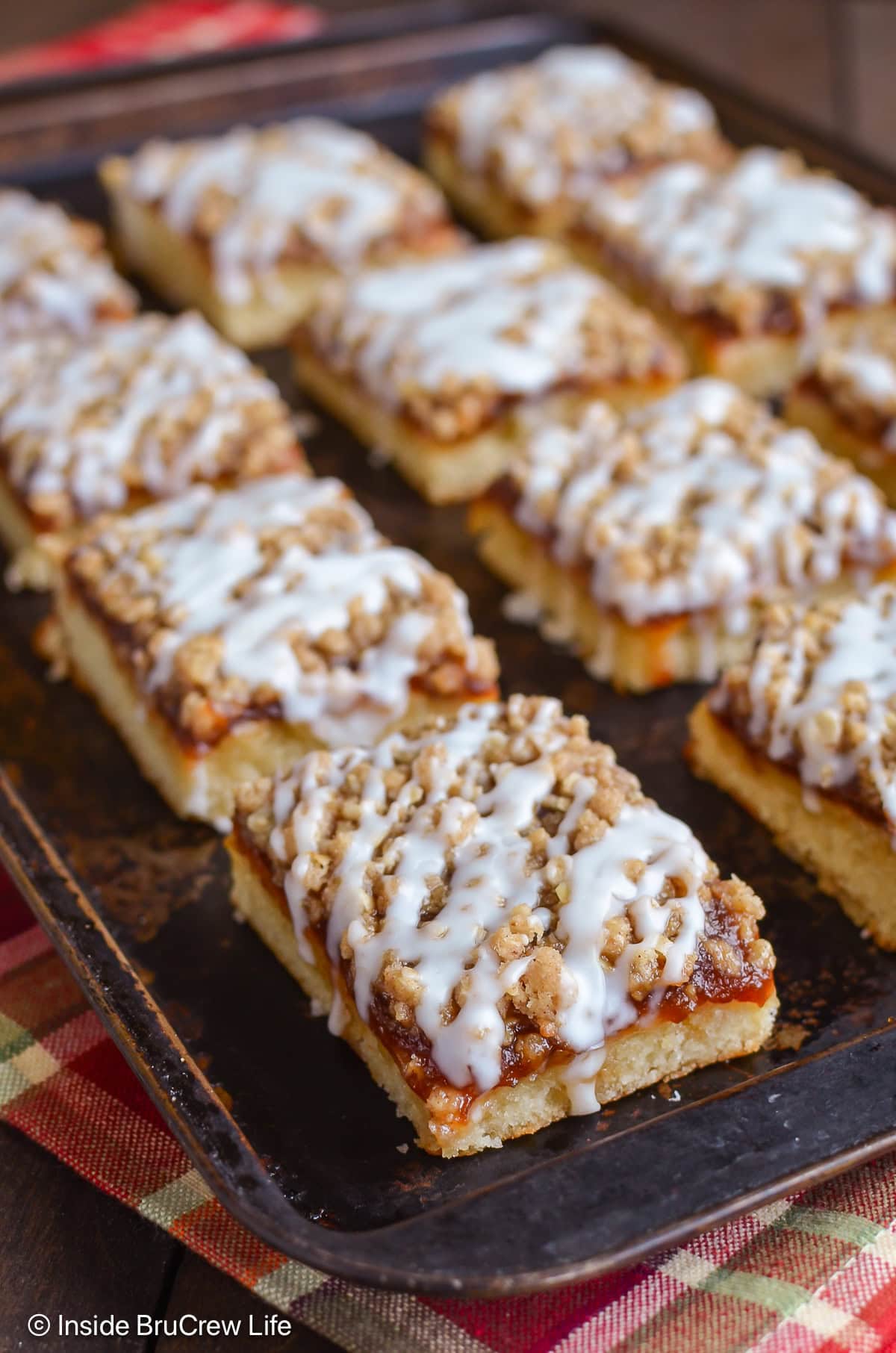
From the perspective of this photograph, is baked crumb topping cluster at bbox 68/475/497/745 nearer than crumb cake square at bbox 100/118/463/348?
Yes

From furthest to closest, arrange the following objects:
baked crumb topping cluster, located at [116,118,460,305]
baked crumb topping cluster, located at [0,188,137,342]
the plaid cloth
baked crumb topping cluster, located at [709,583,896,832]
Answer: baked crumb topping cluster, located at [116,118,460,305] → baked crumb topping cluster, located at [0,188,137,342] → baked crumb topping cluster, located at [709,583,896,832] → the plaid cloth

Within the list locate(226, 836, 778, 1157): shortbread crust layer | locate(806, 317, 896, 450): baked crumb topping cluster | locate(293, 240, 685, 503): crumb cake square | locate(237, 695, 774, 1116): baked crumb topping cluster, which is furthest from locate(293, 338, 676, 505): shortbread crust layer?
locate(226, 836, 778, 1157): shortbread crust layer

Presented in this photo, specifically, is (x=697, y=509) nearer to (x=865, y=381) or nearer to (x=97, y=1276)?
(x=865, y=381)

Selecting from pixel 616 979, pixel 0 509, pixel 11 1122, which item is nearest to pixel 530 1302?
pixel 616 979

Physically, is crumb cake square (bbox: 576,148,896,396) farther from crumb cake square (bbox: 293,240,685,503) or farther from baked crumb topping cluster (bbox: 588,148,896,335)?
crumb cake square (bbox: 293,240,685,503)

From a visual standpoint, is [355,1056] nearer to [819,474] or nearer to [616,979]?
[616,979]

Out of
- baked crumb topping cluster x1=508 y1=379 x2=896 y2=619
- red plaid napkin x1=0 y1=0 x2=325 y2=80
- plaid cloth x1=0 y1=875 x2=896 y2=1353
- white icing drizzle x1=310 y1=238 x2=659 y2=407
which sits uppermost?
red plaid napkin x1=0 y1=0 x2=325 y2=80

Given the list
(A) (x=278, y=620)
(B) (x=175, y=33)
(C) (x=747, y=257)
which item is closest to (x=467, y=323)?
(C) (x=747, y=257)
